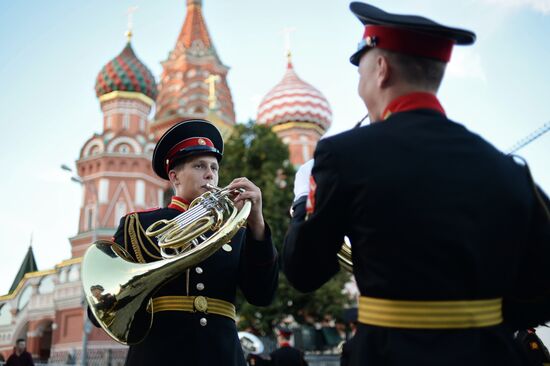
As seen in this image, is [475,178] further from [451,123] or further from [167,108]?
[167,108]

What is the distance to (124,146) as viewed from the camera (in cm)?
3102

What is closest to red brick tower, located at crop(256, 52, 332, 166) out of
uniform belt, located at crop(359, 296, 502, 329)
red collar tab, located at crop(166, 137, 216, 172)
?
red collar tab, located at crop(166, 137, 216, 172)

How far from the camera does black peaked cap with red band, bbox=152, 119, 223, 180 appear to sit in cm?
393

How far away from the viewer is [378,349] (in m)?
1.85

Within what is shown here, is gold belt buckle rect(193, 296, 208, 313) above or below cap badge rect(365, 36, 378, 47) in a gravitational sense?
below

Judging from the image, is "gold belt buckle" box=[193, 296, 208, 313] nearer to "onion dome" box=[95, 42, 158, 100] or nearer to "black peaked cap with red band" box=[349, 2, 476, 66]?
"black peaked cap with red band" box=[349, 2, 476, 66]

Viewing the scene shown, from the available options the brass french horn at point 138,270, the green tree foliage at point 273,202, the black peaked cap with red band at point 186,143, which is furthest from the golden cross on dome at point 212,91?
the brass french horn at point 138,270

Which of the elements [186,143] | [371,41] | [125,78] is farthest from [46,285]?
[371,41]

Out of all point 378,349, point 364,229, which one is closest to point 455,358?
point 378,349

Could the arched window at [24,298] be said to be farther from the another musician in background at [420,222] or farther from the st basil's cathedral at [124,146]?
the another musician in background at [420,222]

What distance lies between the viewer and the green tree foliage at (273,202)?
21.1 meters

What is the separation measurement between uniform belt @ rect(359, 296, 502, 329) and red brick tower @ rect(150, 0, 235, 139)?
32299mm

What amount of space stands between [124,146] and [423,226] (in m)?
30.6

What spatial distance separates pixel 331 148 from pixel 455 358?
2.69 ft
